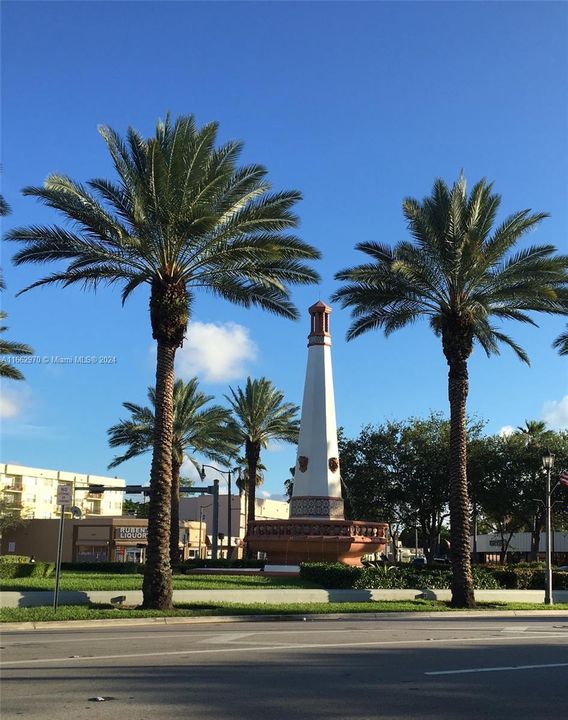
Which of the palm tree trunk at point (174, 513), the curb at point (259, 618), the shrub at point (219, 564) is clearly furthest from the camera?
the palm tree trunk at point (174, 513)

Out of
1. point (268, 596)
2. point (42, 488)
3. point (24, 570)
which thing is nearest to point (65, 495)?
point (268, 596)

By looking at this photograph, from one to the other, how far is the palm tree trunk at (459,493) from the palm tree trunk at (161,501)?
9.37 m

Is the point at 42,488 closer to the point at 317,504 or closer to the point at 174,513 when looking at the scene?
the point at 174,513

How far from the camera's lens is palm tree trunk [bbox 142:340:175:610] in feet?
64.7

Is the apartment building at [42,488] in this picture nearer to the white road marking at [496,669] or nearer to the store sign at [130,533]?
the store sign at [130,533]

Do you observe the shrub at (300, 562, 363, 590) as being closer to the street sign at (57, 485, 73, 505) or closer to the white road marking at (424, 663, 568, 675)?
the street sign at (57, 485, 73, 505)

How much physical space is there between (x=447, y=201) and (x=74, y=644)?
57.2 feet

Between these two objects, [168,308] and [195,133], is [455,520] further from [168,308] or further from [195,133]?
[195,133]

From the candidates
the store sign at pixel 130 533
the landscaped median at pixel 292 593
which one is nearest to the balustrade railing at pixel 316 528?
the landscaped median at pixel 292 593

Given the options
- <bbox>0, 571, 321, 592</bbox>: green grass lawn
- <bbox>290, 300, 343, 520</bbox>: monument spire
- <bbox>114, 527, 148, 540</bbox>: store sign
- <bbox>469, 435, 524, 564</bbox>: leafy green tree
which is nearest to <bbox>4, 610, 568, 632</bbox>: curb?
<bbox>0, 571, 321, 592</bbox>: green grass lawn

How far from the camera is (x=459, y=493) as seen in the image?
2520cm

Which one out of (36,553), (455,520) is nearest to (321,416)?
(455,520)

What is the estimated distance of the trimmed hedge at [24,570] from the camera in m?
26.9

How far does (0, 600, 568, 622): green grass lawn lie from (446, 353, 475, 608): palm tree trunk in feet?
2.32
